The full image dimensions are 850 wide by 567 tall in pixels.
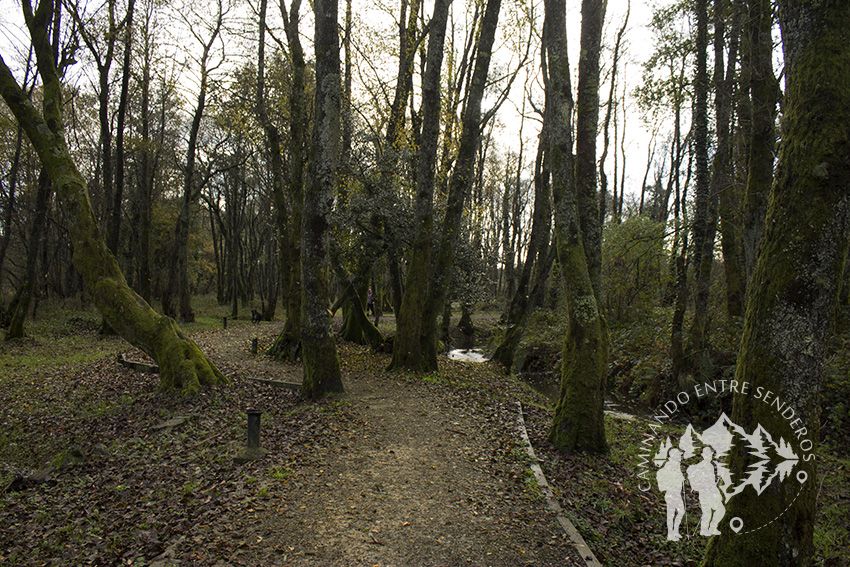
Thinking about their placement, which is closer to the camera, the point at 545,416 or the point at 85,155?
the point at 545,416

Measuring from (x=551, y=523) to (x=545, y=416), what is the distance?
4.23 m

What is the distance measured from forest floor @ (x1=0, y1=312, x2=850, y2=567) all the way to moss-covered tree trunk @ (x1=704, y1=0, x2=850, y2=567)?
1617 mm

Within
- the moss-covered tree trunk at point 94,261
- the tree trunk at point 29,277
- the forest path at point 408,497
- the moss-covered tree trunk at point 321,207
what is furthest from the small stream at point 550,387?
the tree trunk at point 29,277

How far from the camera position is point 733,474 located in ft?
9.43

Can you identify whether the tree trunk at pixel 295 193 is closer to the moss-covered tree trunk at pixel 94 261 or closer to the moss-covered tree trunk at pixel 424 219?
the moss-covered tree trunk at pixel 424 219

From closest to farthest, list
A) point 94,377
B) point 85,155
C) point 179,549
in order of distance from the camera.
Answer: point 179,549 < point 94,377 < point 85,155

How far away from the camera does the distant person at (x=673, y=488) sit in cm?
470

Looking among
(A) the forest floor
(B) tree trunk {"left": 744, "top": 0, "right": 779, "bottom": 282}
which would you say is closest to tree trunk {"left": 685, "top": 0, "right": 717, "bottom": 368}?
(B) tree trunk {"left": 744, "top": 0, "right": 779, "bottom": 282}

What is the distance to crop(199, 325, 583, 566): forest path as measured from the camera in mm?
3861

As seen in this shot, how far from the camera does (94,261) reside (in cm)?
903

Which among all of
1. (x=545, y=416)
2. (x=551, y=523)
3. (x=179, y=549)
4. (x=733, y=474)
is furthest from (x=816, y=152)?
(x=545, y=416)

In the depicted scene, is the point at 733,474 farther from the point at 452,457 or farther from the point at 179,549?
the point at 179,549

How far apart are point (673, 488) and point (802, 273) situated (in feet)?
13.4

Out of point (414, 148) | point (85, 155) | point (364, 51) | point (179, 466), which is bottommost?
point (179, 466)
